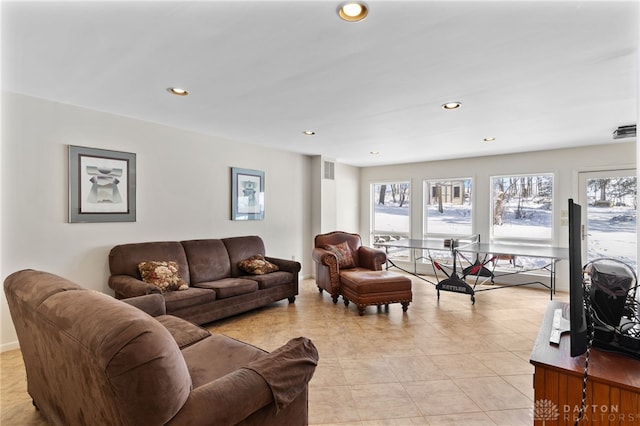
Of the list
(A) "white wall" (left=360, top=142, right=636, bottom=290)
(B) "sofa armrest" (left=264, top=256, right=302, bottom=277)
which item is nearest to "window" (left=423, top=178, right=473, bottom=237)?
(A) "white wall" (left=360, top=142, right=636, bottom=290)

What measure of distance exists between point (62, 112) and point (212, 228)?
205 cm

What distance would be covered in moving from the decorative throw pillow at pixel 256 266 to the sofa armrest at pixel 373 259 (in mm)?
1323

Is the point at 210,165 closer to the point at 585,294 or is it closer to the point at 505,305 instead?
the point at 585,294

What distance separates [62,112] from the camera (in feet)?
9.98

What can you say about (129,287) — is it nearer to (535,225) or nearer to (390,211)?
(390,211)

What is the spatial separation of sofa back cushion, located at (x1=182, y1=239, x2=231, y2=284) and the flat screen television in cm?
354

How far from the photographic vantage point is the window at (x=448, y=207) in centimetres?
601

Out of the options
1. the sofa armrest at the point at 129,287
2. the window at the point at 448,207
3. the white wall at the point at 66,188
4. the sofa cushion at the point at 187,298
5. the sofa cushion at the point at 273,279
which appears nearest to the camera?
the white wall at the point at 66,188

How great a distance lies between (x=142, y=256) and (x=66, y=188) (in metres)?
0.96

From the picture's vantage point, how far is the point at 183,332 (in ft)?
6.87

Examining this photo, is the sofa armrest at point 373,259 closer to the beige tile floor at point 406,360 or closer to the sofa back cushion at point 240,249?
the beige tile floor at point 406,360

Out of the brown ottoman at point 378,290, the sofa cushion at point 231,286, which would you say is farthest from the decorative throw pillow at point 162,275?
the brown ottoman at point 378,290

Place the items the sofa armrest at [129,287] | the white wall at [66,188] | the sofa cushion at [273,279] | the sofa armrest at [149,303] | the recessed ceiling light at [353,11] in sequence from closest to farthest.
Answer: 1. the recessed ceiling light at [353,11]
2. the sofa armrest at [149,303]
3. the white wall at [66,188]
4. the sofa armrest at [129,287]
5. the sofa cushion at [273,279]

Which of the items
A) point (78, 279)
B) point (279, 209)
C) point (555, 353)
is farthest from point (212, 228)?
point (555, 353)
